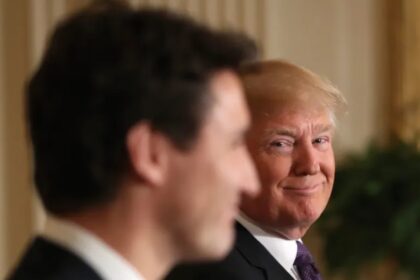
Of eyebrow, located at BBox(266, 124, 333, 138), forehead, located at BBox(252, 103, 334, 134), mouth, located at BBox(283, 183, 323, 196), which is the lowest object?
mouth, located at BBox(283, 183, 323, 196)

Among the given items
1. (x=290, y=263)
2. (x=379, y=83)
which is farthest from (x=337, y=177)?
(x=290, y=263)

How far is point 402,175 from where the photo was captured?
4.50m

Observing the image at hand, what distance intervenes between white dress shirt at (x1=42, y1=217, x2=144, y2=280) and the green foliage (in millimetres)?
3131

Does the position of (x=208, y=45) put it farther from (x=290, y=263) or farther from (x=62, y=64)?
(x=290, y=263)

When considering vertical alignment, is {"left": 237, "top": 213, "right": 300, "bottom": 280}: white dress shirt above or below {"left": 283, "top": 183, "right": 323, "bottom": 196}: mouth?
below

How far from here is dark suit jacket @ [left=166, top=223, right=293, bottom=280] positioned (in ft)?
7.03

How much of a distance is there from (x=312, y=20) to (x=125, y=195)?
12.9 ft

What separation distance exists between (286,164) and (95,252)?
37.0 inches

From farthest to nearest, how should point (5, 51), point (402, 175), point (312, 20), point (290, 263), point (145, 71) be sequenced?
point (312, 20) < point (5, 51) < point (402, 175) < point (290, 263) < point (145, 71)

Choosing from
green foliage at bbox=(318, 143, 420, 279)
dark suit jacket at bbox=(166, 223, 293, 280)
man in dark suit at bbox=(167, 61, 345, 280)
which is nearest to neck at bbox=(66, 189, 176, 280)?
dark suit jacket at bbox=(166, 223, 293, 280)

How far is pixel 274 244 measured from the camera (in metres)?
2.29

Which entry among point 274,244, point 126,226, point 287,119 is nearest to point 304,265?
point 274,244

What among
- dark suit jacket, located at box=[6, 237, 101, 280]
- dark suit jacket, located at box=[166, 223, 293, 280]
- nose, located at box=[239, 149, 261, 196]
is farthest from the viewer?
dark suit jacket, located at box=[166, 223, 293, 280]

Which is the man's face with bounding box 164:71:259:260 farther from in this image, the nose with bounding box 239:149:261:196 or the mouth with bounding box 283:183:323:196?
the mouth with bounding box 283:183:323:196
